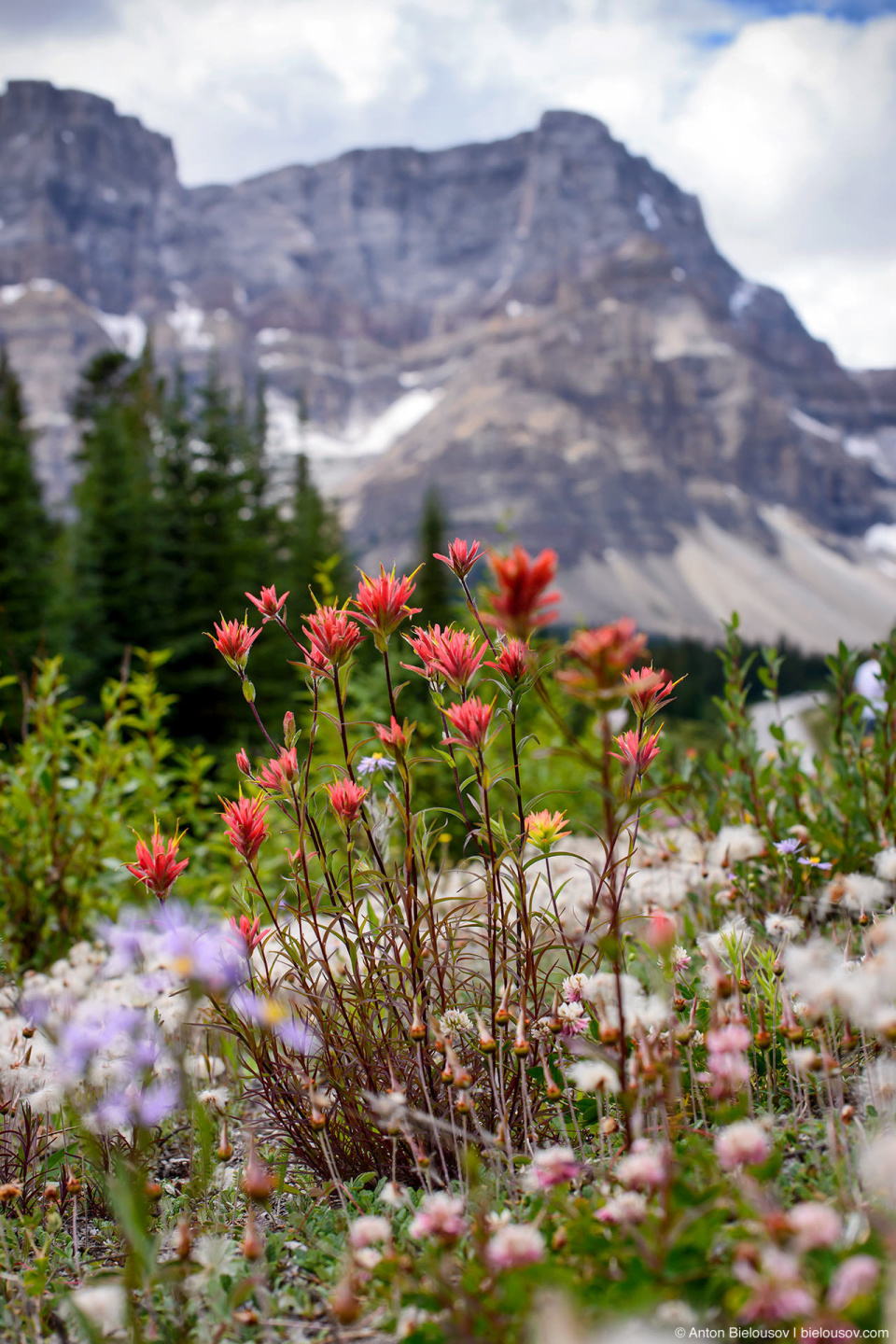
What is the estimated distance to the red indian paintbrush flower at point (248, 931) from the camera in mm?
1788

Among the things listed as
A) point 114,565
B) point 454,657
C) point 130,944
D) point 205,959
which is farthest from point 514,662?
point 114,565

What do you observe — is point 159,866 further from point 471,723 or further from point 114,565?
point 114,565

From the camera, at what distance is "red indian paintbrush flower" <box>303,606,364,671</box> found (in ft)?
5.67

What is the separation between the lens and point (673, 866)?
338cm

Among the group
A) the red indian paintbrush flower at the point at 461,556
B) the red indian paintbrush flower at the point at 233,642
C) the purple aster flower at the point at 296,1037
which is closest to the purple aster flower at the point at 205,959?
the purple aster flower at the point at 296,1037

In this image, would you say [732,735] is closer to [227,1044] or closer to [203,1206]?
[227,1044]

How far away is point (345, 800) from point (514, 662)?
0.50 meters

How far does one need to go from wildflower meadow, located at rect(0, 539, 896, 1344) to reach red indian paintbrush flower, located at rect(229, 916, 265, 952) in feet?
0.07

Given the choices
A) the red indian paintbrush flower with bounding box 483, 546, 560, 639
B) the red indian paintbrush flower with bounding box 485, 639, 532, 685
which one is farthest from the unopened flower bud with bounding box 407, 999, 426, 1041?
the red indian paintbrush flower with bounding box 483, 546, 560, 639

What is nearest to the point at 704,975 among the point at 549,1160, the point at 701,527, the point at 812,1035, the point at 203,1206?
the point at 812,1035

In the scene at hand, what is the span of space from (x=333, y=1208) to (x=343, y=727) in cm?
108

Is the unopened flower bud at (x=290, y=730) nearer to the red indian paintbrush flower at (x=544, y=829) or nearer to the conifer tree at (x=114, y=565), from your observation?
the red indian paintbrush flower at (x=544, y=829)

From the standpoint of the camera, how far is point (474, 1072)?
191cm

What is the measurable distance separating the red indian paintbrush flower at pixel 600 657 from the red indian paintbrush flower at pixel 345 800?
86 centimetres
